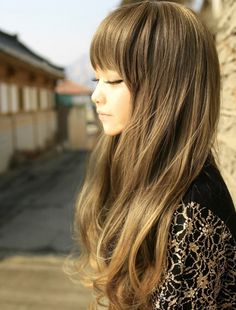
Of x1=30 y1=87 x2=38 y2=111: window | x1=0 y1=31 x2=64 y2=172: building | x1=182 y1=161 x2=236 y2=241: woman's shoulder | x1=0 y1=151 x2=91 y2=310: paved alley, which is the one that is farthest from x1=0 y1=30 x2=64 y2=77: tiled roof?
x1=182 y1=161 x2=236 y2=241: woman's shoulder

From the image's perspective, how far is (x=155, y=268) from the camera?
1.02m

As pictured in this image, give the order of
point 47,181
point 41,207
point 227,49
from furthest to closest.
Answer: point 47,181 → point 41,207 → point 227,49

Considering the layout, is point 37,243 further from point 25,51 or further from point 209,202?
point 25,51

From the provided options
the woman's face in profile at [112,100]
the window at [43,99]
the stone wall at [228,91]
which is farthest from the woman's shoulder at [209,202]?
the window at [43,99]

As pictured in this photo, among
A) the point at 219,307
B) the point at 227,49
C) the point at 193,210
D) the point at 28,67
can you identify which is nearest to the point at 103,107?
the point at 193,210

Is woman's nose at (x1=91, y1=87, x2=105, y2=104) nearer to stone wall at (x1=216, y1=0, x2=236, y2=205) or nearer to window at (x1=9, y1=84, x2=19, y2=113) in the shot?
stone wall at (x1=216, y1=0, x2=236, y2=205)

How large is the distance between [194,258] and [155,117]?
0.36m

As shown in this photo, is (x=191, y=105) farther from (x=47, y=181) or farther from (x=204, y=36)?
(x=47, y=181)

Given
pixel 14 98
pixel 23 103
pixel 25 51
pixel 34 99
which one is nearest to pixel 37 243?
pixel 14 98

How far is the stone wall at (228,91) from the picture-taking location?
236 cm

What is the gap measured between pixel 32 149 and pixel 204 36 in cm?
1547

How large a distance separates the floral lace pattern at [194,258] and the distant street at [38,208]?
4.35 metres

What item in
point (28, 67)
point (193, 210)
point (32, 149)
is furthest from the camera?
point (32, 149)

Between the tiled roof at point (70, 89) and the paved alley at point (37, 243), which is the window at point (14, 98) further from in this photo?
the tiled roof at point (70, 89)
